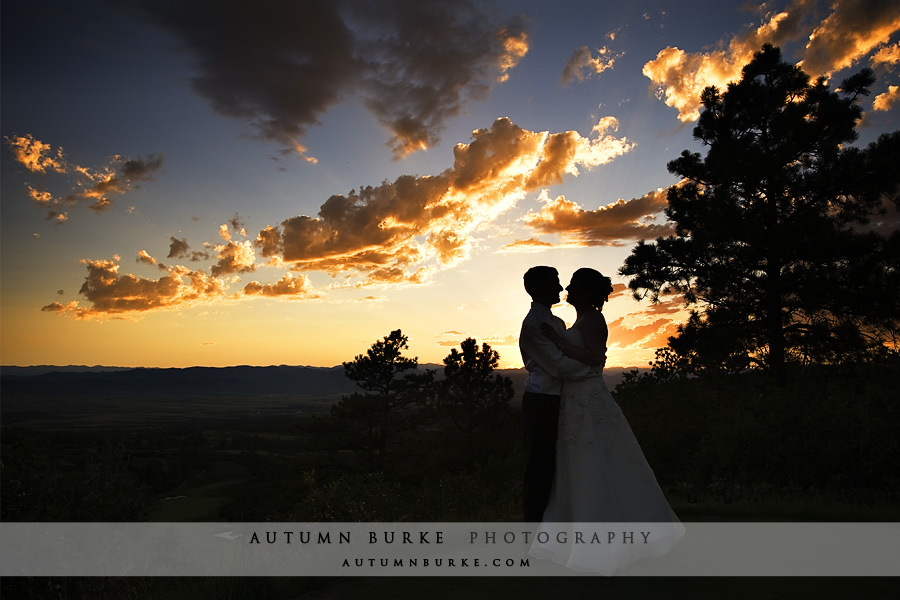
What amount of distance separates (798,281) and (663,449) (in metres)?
6.76

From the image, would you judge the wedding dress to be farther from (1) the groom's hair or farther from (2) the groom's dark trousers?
(1) the groom's hair

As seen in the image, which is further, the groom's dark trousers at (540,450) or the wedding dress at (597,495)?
the groom's dark trousers at (540,450)

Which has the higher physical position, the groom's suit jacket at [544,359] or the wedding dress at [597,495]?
the groom's suit jacket at [544,359]

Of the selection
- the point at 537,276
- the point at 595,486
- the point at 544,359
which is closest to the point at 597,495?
the point at 595,486

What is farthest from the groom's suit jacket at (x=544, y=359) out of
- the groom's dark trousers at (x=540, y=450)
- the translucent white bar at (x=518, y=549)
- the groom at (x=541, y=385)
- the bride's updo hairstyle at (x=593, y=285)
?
the translucent white bar at (x=518, y=549)

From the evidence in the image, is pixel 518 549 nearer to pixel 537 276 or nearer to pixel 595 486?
pixel 595 486

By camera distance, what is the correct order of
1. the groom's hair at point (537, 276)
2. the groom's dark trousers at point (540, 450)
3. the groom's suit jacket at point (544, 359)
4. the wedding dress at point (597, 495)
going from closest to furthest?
the wedding dress at point (597, 495), the groom's suit jacket at point (544, 359), the groom's dark trousers at point (540, 450), the groom's hair at point (537, 276)

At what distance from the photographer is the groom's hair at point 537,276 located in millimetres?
5051

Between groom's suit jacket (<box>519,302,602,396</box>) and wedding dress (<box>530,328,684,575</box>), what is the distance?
13 centimetres

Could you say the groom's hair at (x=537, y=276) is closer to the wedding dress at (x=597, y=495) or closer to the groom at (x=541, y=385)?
the groom at (x=541, y=385)

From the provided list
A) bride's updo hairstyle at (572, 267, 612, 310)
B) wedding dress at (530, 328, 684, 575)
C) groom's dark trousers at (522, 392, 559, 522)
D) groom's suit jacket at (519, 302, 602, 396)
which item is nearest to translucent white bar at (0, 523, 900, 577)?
wedding dress at (530, 328, 684, 575)

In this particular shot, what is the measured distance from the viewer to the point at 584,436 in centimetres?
489

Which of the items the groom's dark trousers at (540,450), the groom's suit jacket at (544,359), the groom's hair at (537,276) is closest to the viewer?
the groom's suit jacket at (544,359)

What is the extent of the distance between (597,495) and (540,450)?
60 cm
